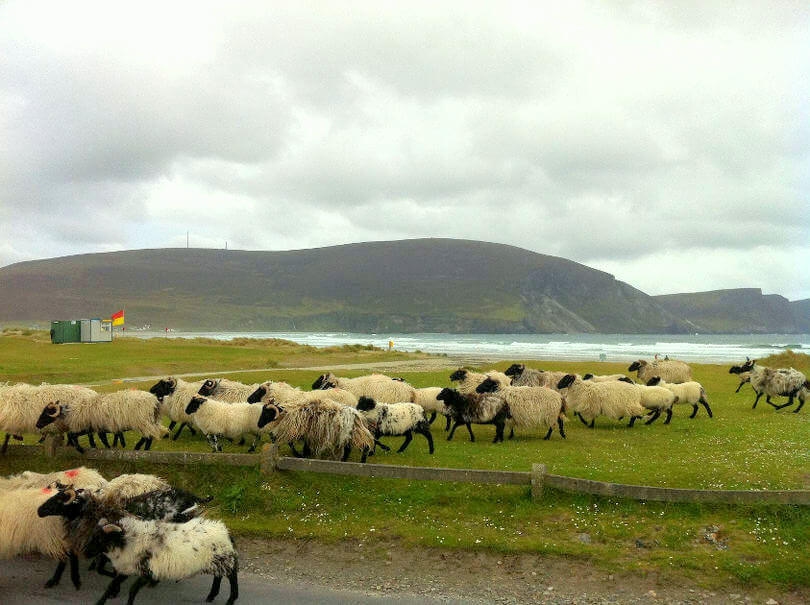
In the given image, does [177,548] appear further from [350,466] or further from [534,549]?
[534,549]

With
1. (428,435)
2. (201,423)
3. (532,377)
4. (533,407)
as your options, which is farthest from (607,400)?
(201,423)

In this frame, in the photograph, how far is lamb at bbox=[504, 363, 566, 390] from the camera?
886 inches

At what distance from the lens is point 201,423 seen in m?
15.0

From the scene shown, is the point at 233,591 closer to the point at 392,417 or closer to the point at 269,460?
the point at 269,460

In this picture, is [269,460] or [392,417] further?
[392,417]

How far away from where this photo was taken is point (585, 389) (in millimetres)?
19562

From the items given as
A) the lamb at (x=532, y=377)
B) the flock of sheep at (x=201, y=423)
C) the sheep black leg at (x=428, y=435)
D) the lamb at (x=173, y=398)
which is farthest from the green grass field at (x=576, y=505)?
the lamb at (x=532, y=377)

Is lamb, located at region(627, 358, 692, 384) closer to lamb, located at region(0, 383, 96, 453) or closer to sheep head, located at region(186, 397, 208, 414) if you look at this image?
sheep head, located at region(186, 397, 208, 414)

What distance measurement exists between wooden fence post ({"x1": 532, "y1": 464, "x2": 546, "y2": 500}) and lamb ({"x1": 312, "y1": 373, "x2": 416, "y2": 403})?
24.9 ft

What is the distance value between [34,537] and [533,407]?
12642 millimetres

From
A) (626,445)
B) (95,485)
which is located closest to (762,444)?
(626,445)

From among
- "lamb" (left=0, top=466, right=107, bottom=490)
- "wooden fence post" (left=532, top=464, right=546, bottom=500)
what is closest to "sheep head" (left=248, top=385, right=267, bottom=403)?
"lamb" (left=0, top=466, right=107, bottom=490)

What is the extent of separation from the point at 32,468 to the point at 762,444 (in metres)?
18.6

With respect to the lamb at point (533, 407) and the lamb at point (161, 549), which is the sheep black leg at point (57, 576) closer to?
the lamb at point (161, 549)
